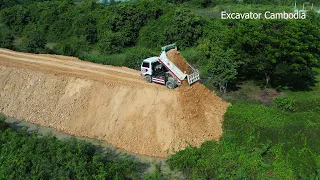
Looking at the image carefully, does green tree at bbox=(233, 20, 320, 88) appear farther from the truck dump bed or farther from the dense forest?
the truck dump bed

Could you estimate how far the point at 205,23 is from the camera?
45.2 meters

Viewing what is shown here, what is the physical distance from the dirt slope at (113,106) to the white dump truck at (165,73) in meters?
0.60

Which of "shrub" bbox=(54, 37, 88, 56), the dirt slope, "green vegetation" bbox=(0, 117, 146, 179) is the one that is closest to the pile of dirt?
the dirt slope

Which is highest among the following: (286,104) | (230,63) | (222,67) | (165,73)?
(165,73)

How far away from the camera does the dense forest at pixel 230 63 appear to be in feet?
62.2

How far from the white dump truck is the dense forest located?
3.89m

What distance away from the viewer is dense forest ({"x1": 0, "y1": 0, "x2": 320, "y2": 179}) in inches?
746

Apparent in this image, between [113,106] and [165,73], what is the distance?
4593 mm

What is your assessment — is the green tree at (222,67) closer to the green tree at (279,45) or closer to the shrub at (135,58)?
the green tree at (279,45)

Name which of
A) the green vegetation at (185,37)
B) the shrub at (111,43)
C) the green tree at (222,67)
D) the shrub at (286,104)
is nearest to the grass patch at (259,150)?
the shrub at (286,104)

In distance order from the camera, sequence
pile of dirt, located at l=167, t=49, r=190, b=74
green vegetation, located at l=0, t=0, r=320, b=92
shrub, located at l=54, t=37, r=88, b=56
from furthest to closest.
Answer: shrub, located at l=54, t=37, r=88, b=56
green vegetation, located at l=0, t=0, r=320, b=92
pile of dirt, located at l=167, t=49, r=190, b=74

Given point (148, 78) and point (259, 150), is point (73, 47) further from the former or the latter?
point (259, 150)

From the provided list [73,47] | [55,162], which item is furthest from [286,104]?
[73,47]

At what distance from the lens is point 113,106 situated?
79.7 feet
